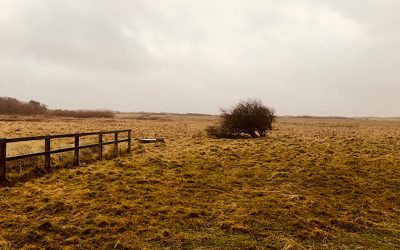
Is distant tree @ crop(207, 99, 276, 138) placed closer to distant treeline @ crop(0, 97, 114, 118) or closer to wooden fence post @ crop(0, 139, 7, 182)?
wooden fence post @ crop(0, 139, 7, 182)

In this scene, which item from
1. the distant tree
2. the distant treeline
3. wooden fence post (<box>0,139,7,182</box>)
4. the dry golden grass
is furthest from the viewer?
the distant treeline

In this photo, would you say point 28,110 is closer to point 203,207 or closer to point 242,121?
point 242,121

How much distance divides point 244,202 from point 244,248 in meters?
2.78

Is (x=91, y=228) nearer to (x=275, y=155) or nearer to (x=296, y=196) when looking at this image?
(x=296, y=196)

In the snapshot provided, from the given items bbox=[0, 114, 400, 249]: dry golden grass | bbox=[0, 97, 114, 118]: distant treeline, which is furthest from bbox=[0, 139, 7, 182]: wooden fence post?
bbox=[0, 97, 114, 118]: distant treeline

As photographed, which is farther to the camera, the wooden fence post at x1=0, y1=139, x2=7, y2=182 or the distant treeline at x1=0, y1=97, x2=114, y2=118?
the distant treeline at x1=0, y1=97, x2=114, y2=118

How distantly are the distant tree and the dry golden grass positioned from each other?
53.2 ft

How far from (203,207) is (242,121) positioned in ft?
72.5

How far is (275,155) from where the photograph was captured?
16.2 metres

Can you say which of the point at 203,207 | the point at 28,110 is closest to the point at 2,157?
the point at 203,207

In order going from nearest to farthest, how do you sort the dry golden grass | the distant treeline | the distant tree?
the dry golden grass < the distant tree < the distant treeline

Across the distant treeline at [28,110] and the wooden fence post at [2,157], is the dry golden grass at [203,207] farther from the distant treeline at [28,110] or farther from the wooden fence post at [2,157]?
the distant treeline at [28,110]

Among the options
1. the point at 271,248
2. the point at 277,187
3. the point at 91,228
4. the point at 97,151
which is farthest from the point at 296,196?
the point at 97,151

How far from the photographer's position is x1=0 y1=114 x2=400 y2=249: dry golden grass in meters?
6.11
